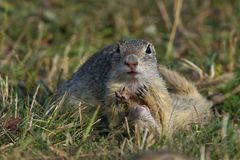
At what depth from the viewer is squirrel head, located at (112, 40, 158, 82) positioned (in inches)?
187

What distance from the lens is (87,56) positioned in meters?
7.10

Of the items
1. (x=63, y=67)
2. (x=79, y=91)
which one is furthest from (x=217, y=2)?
(x=79, y=91)

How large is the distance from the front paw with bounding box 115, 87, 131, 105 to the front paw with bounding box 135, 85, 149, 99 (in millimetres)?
66

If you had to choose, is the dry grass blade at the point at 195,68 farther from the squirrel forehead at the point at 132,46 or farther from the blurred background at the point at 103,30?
the squirrel forehead at the point at 132,46

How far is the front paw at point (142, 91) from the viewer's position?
16.3 feet

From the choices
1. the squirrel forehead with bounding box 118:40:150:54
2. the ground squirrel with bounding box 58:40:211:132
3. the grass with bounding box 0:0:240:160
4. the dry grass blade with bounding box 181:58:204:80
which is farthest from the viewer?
the dry grass blade with bounding box 181:58:204:80

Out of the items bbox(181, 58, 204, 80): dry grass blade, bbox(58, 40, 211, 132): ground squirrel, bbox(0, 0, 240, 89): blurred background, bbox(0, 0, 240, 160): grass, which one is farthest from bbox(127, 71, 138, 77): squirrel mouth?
bbox(0, 0, 240, 89): blurred background

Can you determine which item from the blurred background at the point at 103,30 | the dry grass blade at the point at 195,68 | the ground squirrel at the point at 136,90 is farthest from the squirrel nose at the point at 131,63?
the blurred background at the point at 103,30

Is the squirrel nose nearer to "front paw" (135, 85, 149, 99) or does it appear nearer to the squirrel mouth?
the squirrel mouth

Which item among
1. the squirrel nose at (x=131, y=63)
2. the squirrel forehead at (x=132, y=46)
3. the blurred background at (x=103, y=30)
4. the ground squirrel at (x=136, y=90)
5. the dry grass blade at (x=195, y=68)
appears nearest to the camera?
Answer: the squirrel nose at (x=131, y=63)

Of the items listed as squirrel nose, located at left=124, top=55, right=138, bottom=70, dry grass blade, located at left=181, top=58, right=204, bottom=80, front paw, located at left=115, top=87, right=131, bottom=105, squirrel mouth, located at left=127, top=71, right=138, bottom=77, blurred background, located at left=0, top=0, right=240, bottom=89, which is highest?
blurred background, located at left=0, top=0, right=240, bottom=89

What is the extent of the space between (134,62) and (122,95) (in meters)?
0.28

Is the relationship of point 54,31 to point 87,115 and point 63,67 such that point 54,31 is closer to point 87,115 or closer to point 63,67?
point 63,67

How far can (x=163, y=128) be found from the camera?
16.1ft
